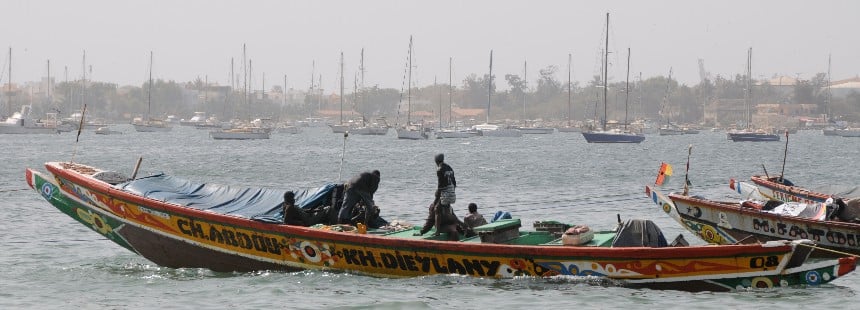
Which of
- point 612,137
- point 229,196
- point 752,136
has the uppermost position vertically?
point 229,196

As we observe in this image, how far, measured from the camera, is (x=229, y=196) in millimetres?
20797

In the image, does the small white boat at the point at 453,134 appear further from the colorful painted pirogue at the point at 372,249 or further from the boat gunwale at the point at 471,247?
the boat gunwale at the point at 471,247

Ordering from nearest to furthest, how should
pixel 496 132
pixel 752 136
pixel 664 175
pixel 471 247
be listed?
1. pixel 471 247
2. pixel 664 175
3. pixel 752 136
4. pixel 496 132

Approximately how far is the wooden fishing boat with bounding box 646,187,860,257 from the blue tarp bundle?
300 inches

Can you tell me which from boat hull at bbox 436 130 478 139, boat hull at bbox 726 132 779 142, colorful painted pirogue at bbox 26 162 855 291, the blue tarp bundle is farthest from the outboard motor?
boat hull at bbox 726 132 779 142

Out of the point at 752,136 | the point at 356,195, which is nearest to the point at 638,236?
the point at 356,195

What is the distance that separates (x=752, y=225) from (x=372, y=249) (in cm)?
814

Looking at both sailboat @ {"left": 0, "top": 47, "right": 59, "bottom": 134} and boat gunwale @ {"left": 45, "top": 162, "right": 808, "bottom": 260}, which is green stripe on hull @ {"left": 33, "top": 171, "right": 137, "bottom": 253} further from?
sailboat @ {"left": 0, "top": 47, "right": 59, "bottom": 134}

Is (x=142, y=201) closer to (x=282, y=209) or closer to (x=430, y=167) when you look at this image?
(x=282, y=209)

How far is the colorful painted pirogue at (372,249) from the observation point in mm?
16453

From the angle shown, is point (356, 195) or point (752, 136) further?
point (752, 136)

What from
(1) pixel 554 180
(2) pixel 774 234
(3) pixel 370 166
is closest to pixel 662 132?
(3) pixel 370 166

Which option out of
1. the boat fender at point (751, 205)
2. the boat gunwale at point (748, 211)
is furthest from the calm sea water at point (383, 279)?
the boat fender at point (751, 205)

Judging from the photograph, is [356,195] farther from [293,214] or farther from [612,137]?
[612,137]
